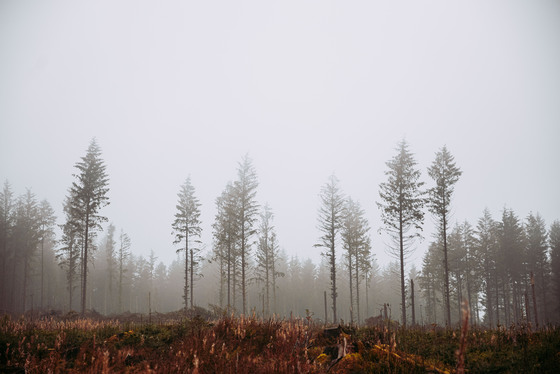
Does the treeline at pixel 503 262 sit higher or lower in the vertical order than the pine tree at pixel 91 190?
lower

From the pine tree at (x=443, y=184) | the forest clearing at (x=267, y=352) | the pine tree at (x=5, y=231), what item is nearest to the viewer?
the forest clearing at (x=267, y=352)

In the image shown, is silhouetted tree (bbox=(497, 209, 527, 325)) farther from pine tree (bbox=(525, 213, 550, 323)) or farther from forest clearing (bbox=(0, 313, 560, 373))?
forest clearing (bbox=(0, 313, 560, 373))

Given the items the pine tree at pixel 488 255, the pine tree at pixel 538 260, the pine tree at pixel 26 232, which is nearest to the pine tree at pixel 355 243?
the pine tree at pixel 488 255

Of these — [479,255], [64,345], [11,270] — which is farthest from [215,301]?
[64,345]

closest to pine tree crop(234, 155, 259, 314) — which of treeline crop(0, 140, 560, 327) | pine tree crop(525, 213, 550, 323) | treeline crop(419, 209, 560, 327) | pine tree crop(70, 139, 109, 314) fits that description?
treeline crop(0, 140, 560, 327)

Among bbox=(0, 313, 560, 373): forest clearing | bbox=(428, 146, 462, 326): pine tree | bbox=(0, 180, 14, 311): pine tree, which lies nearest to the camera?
bbox=(0, 313, 560, 373): forest clearing

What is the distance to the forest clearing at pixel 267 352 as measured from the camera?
17.5 feet

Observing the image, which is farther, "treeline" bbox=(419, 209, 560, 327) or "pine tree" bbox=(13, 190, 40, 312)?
"pine tree" bbox=(13, 190, 40, 312)

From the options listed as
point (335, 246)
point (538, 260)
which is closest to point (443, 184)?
point (335, 246)

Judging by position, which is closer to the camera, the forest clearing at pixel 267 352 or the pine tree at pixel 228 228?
the forest clearing at pixel 267 352

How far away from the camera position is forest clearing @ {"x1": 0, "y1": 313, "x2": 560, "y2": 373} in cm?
532

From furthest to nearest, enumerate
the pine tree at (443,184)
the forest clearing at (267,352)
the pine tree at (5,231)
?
the pine tree at (5,231) → the pine tree at (443,184) → the forest clearing at (267,352)

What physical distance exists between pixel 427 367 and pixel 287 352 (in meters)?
2.60

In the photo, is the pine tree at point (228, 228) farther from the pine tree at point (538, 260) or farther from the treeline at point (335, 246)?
the pine tree at point (538, 260)
